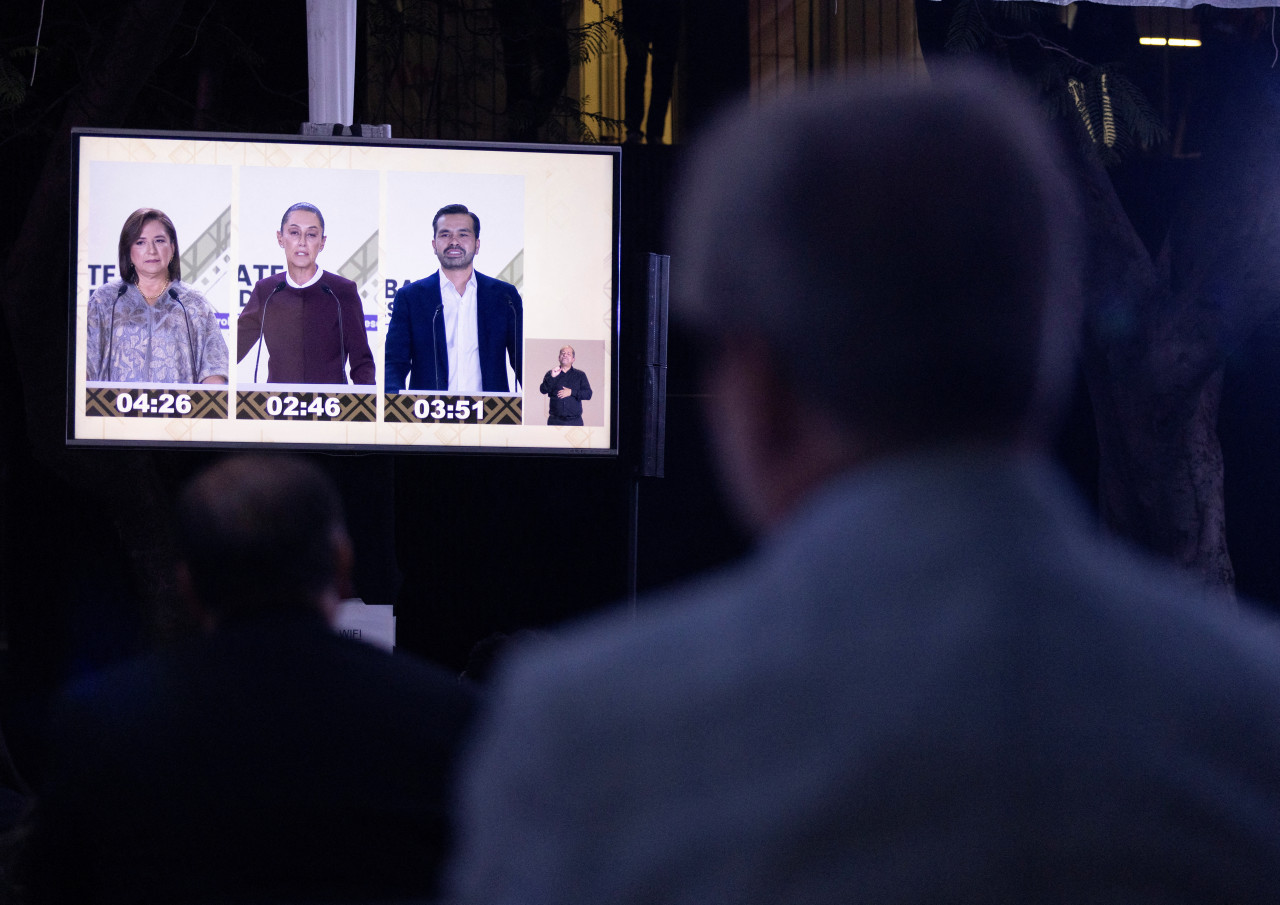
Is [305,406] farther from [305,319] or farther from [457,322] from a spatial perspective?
[457,322]

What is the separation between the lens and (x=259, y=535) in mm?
1592

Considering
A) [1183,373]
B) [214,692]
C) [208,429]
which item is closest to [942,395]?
[214,692]

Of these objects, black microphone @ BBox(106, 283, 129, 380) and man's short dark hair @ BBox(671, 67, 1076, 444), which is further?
Result: black microphone @ BBox(106, 283, 129, 380)

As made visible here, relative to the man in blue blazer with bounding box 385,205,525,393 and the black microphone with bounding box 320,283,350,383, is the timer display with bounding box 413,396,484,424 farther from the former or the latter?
the black microphone with bounding box 320,283,350,383

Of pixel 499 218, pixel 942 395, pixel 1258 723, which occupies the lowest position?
pixel 1258 723

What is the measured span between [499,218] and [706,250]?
3.35 metres

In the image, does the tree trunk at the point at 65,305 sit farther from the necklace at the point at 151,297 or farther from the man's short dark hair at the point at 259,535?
the man's short dark hair at the point at 259,535

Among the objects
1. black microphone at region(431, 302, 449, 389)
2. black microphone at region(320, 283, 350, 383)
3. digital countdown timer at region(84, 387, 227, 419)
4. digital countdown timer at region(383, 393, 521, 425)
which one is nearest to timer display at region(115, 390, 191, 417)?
digital countdown timer at region(84, 387, 227, 419)

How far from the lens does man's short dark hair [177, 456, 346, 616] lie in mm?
1515

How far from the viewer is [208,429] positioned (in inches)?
144

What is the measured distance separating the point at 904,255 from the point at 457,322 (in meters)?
3.36

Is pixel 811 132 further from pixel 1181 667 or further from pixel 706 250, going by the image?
pixel 1181 667

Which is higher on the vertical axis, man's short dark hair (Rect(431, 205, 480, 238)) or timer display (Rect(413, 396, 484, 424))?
man's short dark hair (Rect(431, 205, 480, 238))

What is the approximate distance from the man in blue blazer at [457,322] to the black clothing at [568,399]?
13cm
